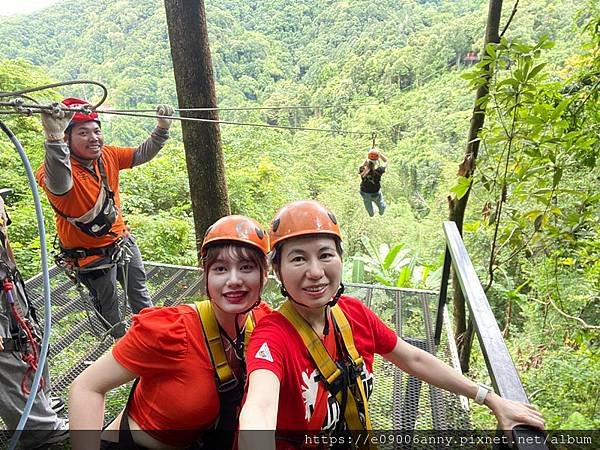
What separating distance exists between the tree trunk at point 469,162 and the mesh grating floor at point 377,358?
78 cm

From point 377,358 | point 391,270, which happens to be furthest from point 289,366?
point 391,270

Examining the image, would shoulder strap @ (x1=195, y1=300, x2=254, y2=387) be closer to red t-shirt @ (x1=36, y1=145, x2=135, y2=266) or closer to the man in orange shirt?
the man in orange shirt

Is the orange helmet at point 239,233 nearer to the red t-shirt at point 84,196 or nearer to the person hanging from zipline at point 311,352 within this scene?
the person hanging from zipline at point 311,352

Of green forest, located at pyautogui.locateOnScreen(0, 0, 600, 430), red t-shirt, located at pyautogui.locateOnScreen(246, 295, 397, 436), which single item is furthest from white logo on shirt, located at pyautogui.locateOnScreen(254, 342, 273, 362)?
green forest, located at pyautogui.locateOnScreen(0, 0, 600, 430)

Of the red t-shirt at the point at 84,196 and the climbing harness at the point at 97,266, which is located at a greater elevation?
the red t-shirt at the point at 84,196

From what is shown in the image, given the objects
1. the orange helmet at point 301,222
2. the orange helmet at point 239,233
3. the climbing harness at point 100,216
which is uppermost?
the orange helmet at point 301,222

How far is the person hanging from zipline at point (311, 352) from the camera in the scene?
4.16 ft

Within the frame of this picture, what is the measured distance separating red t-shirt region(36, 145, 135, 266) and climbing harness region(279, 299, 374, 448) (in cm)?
168

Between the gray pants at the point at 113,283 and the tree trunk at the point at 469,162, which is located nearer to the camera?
the gray pants at the point at 113,283

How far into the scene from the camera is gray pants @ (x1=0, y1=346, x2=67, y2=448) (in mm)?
1858

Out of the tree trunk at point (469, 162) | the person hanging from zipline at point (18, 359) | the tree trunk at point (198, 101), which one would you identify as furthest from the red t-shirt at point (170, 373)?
the tree trunk at point (469, 162)

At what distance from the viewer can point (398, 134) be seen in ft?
82.6

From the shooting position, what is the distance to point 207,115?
3076 mm

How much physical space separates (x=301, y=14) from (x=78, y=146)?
44.4 metres
